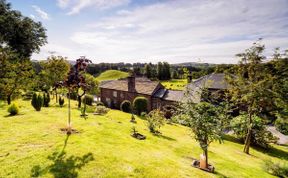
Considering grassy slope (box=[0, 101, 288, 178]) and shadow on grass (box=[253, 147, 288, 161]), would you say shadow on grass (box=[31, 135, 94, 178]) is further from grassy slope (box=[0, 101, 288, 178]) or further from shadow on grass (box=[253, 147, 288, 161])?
shadow on grass (box=[253, 147, 288, 161])

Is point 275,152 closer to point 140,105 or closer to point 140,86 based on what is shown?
point 140,105

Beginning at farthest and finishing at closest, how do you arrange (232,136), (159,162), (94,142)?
(232,136) → (94,142) → (159,162)

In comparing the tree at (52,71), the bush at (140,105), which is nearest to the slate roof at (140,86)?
the bush at (140,105)

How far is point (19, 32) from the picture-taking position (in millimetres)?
39406

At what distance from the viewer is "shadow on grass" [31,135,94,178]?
8.36 metres

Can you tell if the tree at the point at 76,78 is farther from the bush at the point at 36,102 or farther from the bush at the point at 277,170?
the bush at the point at 277,170

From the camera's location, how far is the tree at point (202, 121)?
436 inches

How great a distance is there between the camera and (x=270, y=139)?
26375 mm

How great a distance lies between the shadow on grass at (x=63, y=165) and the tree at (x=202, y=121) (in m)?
5.57

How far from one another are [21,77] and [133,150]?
17473 millimetres

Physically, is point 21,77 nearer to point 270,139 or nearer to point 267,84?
point 267,84

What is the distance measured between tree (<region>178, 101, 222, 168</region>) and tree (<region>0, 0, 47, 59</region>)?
35443 millimetres

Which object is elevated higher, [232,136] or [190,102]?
[190,102]

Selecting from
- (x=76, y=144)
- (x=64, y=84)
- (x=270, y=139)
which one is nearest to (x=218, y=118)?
(x=76, y=144)
